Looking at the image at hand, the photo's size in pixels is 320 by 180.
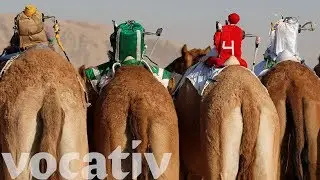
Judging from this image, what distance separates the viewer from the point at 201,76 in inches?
323

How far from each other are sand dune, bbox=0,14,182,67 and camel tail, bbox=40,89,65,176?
71.2 m

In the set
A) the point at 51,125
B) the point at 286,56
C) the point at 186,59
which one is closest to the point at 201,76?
the point at 286,56

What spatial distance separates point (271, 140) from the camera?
7.12 meters

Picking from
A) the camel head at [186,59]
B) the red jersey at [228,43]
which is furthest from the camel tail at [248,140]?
the camel head at [186,59]

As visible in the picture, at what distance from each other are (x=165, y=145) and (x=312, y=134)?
6.53 ft

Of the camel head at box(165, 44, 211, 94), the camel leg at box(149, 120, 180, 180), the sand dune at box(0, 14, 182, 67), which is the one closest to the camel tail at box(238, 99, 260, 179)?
the camel leg at box(149, 120, 180, 180)

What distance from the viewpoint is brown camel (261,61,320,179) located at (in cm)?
820

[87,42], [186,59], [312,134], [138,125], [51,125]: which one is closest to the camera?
[51,125]

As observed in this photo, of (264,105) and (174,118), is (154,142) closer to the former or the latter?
(174,118)

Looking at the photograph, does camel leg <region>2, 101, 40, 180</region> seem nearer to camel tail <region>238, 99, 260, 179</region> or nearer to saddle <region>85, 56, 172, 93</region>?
saddle <region>85, 56, 172, 93</region>

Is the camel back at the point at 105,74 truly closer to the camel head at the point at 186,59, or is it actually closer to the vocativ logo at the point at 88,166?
the vocativ logo at the point at 88,166

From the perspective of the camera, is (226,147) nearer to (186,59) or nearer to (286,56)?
(286,56)

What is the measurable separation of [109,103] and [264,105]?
1467 mm

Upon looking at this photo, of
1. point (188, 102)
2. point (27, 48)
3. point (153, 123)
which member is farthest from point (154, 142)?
point (27, 48)
